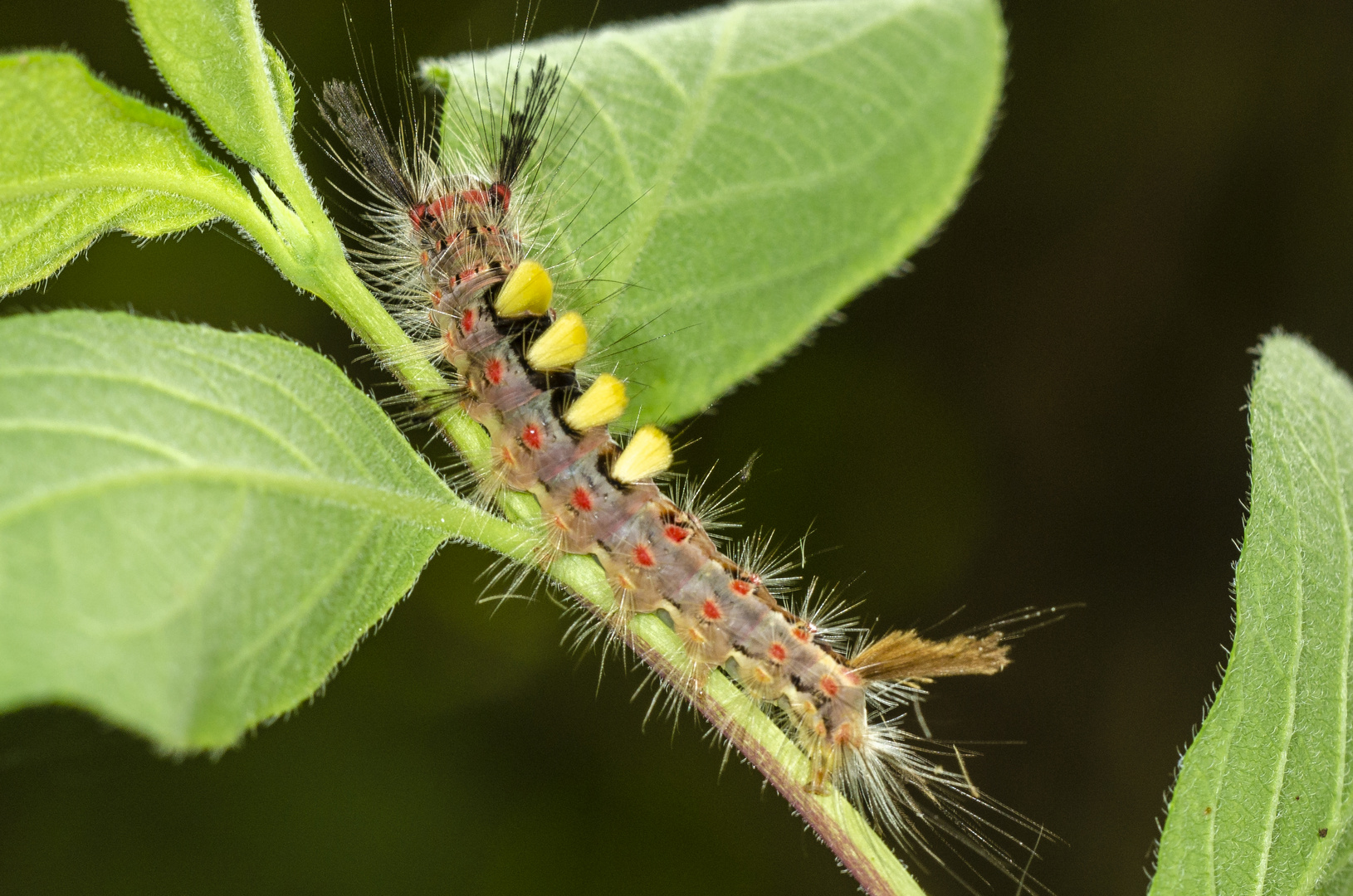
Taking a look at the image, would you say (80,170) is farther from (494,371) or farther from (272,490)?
(494,371)

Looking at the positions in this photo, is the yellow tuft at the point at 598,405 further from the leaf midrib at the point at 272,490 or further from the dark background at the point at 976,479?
the dark background at the point at 976,479

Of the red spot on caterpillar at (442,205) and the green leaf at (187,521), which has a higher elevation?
the green leaf at (187,521)

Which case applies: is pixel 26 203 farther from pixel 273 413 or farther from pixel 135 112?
pixel 273 413

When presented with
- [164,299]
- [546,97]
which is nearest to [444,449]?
[546,97]

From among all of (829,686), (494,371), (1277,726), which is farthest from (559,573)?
(1277,726)

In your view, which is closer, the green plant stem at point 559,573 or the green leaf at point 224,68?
the green leaf at point 224,68

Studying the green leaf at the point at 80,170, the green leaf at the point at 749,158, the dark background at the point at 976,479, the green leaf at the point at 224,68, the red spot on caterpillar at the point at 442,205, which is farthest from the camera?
the dark background at the point at 976,479

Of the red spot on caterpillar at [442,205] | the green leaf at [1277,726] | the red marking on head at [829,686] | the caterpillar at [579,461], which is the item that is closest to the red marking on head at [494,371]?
the caterpillar at [579,461]
